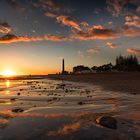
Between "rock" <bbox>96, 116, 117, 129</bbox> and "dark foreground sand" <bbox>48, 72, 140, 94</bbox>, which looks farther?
"dark foreground sand" <bbox>48, 72, 140, 94</bbox>

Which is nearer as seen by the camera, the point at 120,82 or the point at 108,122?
the point at 108,122

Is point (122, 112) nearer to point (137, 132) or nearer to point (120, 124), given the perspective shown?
point (120, 124)

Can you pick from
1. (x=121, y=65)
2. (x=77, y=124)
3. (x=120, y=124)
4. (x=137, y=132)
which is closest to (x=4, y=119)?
(x=77, y=124)

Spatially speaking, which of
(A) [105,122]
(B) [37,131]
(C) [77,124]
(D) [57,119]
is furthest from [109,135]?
(D) [57,119]

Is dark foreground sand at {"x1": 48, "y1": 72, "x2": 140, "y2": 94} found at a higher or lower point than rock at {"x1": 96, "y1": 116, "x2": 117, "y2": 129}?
higher

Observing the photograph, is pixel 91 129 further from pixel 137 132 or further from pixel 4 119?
pixel 4 119

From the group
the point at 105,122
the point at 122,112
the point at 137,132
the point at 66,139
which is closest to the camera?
the point at 66,139

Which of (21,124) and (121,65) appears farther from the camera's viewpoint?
(121,65)

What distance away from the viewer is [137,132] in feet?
21.0

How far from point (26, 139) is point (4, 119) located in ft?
8.97

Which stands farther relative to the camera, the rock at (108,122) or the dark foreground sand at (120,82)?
the dark foreground sand at (120,82)

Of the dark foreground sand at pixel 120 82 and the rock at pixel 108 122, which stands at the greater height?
the dark foreground sand at pixel 120 82

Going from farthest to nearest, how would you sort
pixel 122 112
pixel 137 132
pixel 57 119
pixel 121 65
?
pixel 121 65 < pixel 122 112 < pixel 57 119 < pixel 137 132

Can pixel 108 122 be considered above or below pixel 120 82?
below
